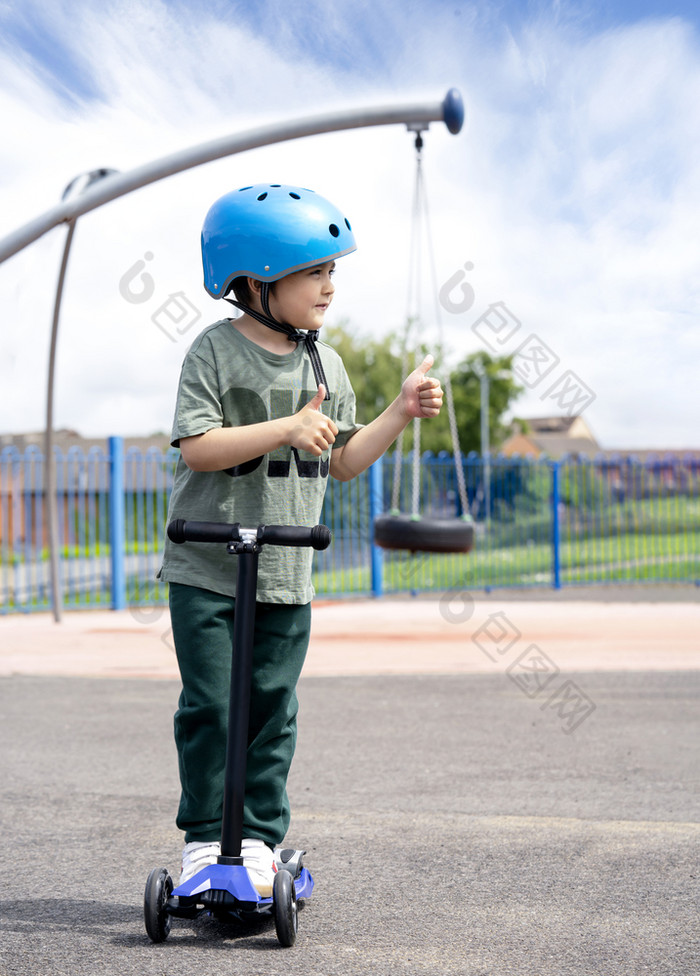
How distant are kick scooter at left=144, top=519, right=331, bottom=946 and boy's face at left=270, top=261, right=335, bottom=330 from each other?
549 mm

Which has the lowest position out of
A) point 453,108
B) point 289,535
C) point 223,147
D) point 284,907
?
point 284,907

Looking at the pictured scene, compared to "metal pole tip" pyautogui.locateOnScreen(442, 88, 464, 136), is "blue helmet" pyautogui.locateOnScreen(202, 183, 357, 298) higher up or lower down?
lower down

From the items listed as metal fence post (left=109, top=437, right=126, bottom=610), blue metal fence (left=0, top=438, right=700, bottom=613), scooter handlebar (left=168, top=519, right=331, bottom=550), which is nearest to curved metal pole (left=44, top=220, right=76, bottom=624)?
blue metal fence (left=0, top=438, right=700, bottom=613)

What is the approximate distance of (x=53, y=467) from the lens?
11.8 meters

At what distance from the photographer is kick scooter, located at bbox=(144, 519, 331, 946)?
7.50 feet

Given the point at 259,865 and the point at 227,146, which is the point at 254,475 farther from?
the point at 227,146

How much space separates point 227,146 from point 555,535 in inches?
305

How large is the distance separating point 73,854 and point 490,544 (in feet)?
37.9

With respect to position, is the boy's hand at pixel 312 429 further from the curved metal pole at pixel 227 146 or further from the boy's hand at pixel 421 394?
the curved metal pole at pixel 227 146

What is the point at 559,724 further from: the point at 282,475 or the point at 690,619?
the point at 690,619

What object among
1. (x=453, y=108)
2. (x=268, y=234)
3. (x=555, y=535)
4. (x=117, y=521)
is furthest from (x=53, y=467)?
(x=268, y=234)

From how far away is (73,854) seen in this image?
10.2 ft

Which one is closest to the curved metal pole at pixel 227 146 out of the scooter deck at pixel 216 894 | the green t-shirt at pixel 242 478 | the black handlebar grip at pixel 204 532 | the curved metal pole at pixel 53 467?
the curved metal pole at pixel 53 467

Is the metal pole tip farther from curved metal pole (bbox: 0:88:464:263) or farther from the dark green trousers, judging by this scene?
the dark green trousers
